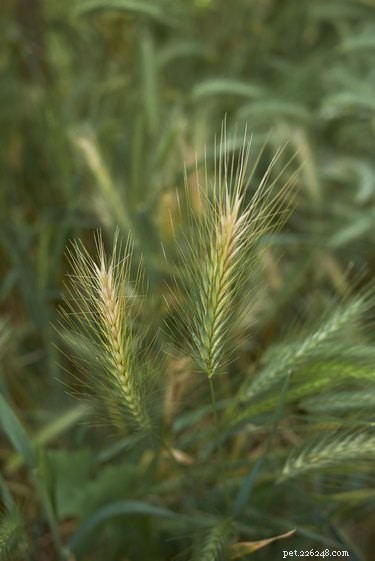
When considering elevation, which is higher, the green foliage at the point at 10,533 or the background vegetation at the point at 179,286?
the background vegetation at the point at 179,286

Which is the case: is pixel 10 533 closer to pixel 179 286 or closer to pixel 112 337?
pixel 112 337

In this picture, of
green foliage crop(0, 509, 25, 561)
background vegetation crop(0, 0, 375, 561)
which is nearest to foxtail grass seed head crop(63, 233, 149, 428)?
background vegetation crop(0, 0, 375, 561)

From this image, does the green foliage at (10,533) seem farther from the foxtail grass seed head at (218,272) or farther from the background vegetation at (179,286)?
the foxtail grass seed head at (218,272)

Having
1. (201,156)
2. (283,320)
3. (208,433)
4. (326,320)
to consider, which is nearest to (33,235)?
(201,156)

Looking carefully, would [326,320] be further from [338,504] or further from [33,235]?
[33,235]

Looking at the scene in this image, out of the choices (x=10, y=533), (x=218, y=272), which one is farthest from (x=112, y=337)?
(x=10, y=533)

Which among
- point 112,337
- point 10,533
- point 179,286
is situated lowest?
point 10,533

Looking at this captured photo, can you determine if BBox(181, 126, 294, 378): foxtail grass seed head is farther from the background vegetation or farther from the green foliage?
the green foliage

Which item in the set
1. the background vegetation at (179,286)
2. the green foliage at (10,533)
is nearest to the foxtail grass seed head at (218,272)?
the background vegetation at (179,286)
